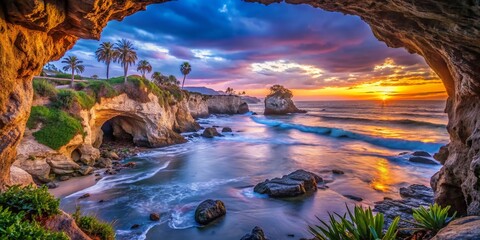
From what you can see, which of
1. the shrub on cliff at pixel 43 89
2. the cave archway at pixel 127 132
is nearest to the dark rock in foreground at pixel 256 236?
the shrub on cliff at pixel 43 89

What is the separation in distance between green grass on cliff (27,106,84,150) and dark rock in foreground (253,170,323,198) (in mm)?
15424

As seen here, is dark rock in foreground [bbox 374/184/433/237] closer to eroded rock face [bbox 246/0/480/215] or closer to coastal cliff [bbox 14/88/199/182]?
eroded rock face [bbox 246/0/480/215]

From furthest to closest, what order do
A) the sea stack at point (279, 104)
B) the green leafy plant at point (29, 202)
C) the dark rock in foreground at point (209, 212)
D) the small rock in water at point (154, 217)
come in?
the sea stack at point (279, 104) → the small rock in water at point (154, 217) → the dark rock in foreground at point (209, 212) → the green leafy plant at point (29, 202)

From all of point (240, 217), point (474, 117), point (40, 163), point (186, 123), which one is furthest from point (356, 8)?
point (186, 123)

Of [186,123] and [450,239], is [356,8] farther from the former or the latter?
[186,123]

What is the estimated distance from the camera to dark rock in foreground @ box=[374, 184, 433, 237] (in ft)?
45.0

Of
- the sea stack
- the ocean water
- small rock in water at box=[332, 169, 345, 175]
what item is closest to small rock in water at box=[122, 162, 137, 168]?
the ocean water

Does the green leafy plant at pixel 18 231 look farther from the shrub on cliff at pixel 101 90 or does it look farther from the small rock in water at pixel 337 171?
Answer: the shrub on cliff at pixel 101 90

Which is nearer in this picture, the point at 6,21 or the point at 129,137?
the point at 6,21

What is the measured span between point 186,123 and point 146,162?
21.8 m

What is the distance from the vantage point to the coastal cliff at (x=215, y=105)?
3159 inches

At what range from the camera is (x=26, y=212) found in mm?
5961

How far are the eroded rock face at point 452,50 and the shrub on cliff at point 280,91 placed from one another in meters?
97.8

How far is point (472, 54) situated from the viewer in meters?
7.55
